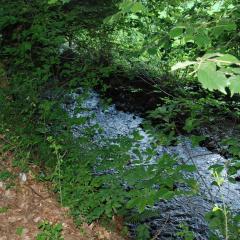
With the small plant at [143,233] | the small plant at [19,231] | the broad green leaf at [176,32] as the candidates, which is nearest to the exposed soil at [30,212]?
the small plant at [19,231]

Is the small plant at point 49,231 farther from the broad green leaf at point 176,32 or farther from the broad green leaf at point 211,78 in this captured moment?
the broad green leaf at point 211,78

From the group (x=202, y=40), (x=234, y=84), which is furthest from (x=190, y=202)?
(x=234, y=84)

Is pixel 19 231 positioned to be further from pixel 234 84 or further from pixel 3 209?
pixel 234 84

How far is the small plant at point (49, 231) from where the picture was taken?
4.01m

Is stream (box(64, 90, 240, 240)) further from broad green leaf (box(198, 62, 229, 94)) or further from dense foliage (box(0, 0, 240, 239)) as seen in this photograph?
broad green leaf (box(198, 62, 229, 94))

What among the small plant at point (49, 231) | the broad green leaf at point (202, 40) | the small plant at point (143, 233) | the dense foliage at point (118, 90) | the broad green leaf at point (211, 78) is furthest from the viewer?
the small plant at point (143, 233)

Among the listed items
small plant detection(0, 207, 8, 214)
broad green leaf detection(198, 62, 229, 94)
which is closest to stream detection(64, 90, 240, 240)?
small plant detection(0, 207, 8, 214)

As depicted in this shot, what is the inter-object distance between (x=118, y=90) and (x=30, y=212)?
5.01m

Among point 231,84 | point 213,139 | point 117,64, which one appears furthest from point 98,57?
point 231,84

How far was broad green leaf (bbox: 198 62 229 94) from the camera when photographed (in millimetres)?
1237

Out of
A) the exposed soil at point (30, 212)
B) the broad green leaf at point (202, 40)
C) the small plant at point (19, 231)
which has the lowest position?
the exposed soil at point (30, 212)

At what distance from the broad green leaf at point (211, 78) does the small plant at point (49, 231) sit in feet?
10.8

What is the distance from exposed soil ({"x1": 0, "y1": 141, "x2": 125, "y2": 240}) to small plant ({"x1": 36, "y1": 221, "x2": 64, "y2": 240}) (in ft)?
0.26

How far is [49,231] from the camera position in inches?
162
